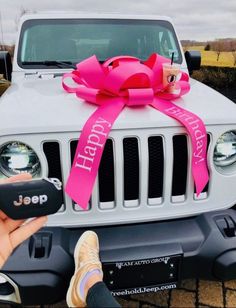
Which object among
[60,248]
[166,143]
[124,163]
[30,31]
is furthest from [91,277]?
[30,31]

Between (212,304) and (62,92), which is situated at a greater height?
(62,92)

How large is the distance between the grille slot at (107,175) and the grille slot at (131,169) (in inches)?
3.0


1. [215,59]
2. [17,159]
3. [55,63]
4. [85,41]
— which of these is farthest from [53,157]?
[215,59]

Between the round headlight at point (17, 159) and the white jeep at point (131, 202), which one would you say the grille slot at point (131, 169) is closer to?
the white jeep at point (131, 202)

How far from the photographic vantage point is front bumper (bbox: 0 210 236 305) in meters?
1.89

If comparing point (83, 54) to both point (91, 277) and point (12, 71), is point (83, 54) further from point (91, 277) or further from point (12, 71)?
point (91, 277)

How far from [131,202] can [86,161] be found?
39cm

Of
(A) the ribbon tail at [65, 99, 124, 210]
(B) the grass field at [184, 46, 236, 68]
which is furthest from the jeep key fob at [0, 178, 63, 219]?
(B) the grass field at [184, 46, 236, 68]

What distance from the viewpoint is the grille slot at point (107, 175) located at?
2.01m

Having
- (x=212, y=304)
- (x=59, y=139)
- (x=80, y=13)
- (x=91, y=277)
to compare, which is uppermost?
(x=80, y=13)

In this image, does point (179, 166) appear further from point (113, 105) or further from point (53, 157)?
point (53, 157)

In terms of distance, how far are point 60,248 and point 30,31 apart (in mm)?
2521

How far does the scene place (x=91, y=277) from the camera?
1846 mm

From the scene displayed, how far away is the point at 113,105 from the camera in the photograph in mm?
2162
